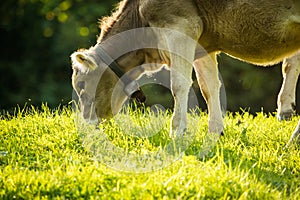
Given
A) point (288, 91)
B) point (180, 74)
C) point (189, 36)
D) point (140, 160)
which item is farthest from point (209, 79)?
point (140, 160)

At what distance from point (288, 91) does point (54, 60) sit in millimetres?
14648

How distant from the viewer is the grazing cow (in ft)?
22.8

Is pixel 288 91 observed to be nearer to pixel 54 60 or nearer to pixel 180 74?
pixel 180 74

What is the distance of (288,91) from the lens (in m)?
9.12

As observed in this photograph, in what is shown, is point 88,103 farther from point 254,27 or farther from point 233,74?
point 233,74

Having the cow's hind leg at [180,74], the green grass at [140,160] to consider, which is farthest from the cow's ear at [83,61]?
the cow's hind leg at [180,74]

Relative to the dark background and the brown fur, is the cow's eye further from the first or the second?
the dark background

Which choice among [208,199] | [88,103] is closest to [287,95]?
[88,103]

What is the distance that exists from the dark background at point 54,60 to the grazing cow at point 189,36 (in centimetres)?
1229

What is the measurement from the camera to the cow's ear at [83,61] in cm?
750

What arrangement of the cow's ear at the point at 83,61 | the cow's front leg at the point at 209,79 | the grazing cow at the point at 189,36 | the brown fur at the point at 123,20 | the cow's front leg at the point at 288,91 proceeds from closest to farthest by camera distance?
the grazing cow at the point at 189,36, the cow's ear at the point at 83,61, the brown fur at the point at 123,20, the cow's front leg at the point at 209,79, the cow's front leg at the point at 288,91

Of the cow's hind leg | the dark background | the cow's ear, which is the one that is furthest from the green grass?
the dark background

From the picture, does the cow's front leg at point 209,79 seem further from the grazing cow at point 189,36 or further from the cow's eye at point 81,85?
the cow's eye at point 81,85

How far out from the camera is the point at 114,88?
7836mm
